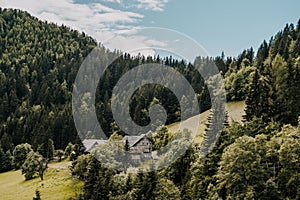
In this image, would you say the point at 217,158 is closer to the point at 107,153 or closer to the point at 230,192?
the point at 230,192

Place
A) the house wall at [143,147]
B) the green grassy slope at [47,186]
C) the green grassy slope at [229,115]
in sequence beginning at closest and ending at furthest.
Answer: the green grassy slope at [47,186]
the house wall at [143,147]
the green grassy slope at [229,115]

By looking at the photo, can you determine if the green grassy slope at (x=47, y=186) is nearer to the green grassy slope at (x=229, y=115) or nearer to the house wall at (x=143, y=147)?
the house wall at (x=143, y=147)

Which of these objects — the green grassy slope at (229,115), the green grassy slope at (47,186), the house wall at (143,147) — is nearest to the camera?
the green grassy slope at (47,186)

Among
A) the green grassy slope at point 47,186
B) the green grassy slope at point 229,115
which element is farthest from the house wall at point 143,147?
the green grassy slope at point 229,115

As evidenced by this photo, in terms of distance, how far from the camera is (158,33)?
45812mm

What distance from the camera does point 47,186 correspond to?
83062 millimetres

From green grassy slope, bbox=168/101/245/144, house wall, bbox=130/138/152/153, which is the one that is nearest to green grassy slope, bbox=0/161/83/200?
house wall, bbox=130/138/152/153

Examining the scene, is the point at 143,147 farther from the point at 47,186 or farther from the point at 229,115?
the point at 229,115

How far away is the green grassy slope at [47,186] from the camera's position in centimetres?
7656

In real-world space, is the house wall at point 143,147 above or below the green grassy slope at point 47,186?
above

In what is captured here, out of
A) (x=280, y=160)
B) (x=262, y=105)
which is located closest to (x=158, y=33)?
(x=280, y=160)

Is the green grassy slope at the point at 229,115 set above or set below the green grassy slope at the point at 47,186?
above

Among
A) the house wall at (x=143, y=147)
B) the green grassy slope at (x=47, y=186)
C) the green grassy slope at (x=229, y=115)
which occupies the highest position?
the green grassy slope at (x=229, y=115)

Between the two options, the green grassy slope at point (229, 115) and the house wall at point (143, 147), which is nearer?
the house wall at point (143, 147)
